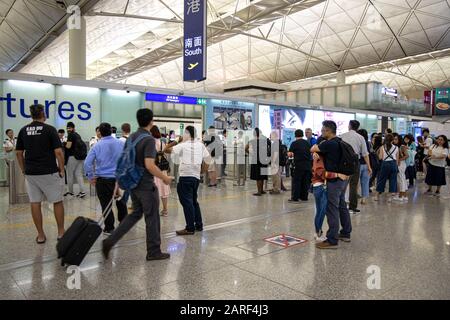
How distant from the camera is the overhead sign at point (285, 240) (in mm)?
4998

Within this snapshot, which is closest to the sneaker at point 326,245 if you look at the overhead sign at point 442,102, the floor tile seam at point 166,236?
the floor tile seam at point 166,236

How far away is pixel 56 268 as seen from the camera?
3924 mm

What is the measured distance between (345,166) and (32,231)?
189 inches

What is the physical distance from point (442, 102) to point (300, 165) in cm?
3500

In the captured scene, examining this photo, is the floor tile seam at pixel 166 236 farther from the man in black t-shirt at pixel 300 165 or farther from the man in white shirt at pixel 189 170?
the man in black t-shirt at pixel 300 165

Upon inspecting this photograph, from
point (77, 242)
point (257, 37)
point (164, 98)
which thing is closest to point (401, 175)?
point (164, 98)

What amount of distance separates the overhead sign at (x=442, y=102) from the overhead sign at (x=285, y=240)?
37.3 m

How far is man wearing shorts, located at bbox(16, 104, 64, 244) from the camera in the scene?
456cm

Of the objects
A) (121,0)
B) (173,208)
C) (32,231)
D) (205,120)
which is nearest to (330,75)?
(121,0)

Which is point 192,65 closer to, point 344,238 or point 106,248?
point 344,238

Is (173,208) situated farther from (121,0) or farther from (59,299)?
(121,0)

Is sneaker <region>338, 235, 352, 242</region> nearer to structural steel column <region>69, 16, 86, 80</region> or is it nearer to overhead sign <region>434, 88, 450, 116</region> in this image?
structural steel column <region>69, 16, 86, 80</region>

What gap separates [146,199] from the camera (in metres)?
4.12
